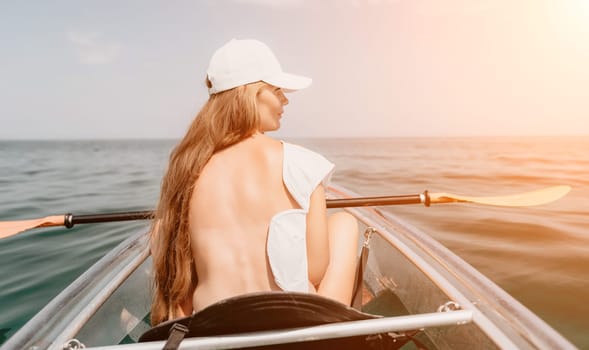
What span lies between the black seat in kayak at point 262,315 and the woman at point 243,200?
0.92ft

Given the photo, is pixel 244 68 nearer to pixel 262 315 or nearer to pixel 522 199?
pixel 262 315

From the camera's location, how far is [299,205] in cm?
155

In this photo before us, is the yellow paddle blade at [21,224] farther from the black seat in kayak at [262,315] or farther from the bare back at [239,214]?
the black seat in kayak at [262,315]

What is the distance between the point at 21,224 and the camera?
2.82 meters

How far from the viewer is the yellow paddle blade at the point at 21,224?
2.69 m

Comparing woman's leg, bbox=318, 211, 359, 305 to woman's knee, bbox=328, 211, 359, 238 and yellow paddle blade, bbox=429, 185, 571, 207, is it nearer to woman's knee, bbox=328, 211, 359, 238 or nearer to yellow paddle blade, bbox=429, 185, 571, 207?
woman's knee, bbox=328, 211, 359, 238

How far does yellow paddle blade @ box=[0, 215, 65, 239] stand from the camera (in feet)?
8.82

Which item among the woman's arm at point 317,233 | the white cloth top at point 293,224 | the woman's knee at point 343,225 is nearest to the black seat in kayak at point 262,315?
the white cloth top at point 293,224

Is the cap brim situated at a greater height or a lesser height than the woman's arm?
greater

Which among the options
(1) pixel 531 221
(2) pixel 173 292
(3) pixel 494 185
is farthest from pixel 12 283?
(3) pixel 494 185

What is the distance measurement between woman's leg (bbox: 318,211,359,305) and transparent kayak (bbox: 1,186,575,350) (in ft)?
1.22

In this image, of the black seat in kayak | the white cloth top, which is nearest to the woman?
the white cloth top

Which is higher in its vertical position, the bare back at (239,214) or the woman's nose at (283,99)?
the woman's nose at (283,99)

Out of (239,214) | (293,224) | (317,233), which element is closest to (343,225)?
(317,233)
